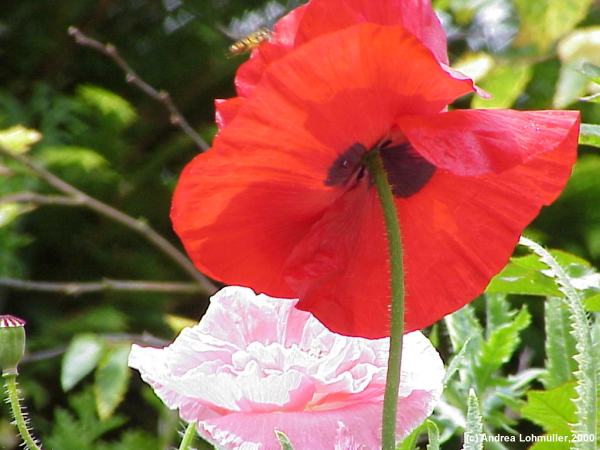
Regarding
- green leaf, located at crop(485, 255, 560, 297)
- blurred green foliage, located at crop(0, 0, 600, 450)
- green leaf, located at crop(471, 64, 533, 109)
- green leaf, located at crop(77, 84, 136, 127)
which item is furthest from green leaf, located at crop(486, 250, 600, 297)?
green leaf, located at crop(77, 84, 136, 127)

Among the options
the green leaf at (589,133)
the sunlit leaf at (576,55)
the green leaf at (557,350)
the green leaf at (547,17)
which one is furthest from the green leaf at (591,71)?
the green leaf at (547,17)

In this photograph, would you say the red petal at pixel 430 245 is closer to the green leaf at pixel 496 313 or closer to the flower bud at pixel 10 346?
the flower bud at pixel 10 346

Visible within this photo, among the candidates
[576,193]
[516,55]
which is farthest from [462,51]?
[516,55]

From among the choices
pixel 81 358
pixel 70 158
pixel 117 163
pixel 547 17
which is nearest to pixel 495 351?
pixel 547 17

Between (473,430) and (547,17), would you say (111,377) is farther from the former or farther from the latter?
(473,430)

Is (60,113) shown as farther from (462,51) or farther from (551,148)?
(551,148)

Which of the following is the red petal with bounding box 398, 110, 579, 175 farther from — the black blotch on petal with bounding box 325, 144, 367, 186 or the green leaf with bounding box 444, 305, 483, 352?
the green leaf with bounding box 444, 305, 483, 352

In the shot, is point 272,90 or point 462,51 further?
point 462,51
